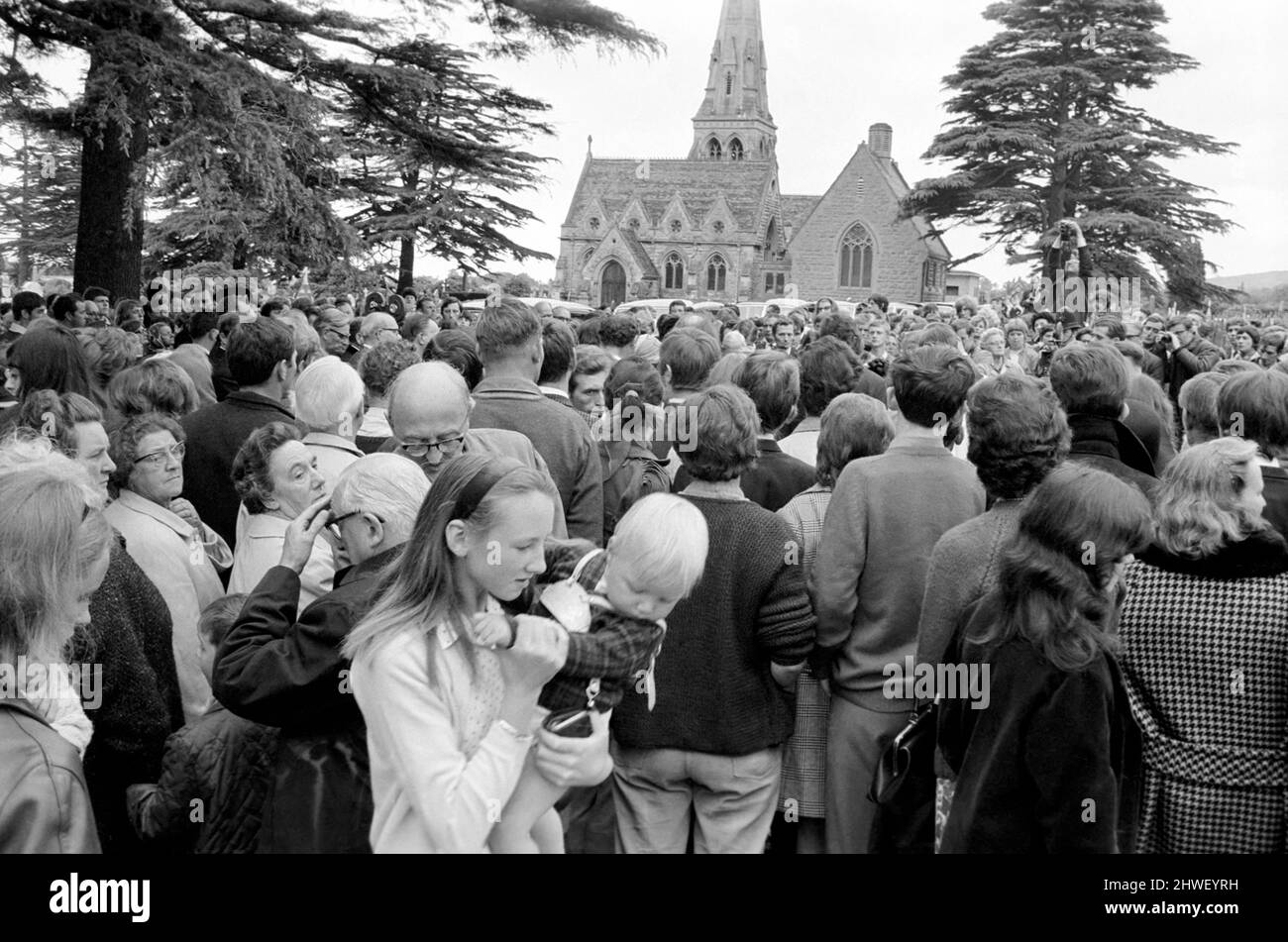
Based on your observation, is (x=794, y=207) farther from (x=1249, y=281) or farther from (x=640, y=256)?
(x=1249, y=281)

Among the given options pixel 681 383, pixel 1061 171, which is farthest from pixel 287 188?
pixel 1061 171

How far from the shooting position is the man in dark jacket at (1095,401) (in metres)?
4.89

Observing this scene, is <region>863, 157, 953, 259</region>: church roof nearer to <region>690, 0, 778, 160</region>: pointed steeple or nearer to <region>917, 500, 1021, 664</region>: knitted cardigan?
<region>690, 0, 778, 160</region>: pointed steeple

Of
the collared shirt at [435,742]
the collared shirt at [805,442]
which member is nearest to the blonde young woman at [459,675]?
the collared shirt at [435,742]

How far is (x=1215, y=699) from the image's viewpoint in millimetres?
3342

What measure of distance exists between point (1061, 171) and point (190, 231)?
26193 mm

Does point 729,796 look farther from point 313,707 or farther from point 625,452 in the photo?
point 625,452

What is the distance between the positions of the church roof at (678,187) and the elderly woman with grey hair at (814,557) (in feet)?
205

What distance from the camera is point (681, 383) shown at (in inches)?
249

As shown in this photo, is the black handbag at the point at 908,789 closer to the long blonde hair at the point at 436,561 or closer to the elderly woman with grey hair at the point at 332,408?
the long blonde hair at the point at 436,561

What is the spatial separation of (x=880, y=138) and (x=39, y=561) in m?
73.1

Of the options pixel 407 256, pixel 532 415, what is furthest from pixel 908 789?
pixel 407 256

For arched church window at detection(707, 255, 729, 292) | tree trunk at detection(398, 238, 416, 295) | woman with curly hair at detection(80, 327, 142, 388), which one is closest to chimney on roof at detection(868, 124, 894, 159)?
arched church window at detection(707, 255, 729, 292)

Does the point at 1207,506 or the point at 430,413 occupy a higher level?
the point at 430,413
